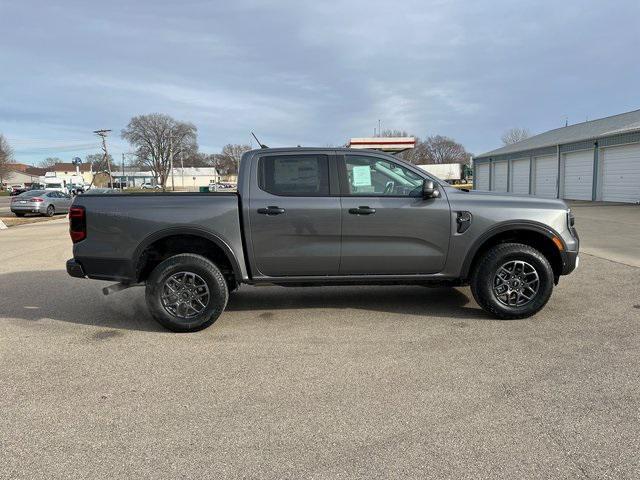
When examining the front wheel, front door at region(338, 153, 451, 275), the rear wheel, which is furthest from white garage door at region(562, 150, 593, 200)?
the rear wheel

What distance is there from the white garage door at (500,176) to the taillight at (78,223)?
119ft

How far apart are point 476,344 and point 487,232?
125 cm

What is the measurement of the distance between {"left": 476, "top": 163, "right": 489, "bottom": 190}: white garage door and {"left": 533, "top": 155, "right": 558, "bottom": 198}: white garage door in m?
8.27

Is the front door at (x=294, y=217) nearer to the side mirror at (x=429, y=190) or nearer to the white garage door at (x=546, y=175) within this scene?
the side mirror at (x=429, y=190)

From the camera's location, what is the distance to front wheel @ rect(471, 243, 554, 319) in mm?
4977

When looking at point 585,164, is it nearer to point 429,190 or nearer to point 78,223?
point 429,190

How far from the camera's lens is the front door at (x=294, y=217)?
489 cm

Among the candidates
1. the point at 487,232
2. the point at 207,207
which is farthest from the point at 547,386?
the point at 207,207

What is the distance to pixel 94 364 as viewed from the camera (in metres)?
4.09

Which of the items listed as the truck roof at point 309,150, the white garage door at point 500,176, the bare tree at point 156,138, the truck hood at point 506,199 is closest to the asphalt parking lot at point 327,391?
the truck hood at point 506,199

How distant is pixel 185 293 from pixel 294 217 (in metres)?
1.38

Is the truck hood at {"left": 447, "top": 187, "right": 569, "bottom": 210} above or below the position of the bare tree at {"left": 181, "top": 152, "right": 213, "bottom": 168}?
below

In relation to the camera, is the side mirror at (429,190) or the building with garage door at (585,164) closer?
the side mirror at (429,190)

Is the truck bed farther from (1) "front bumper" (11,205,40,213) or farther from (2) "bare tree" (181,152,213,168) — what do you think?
(2) "bare tree" (181,152,213,168)
